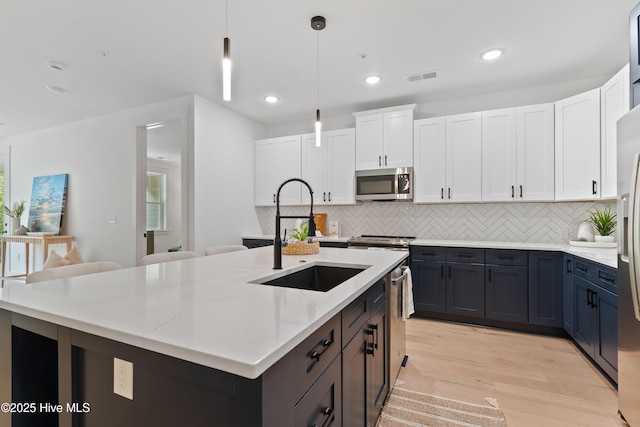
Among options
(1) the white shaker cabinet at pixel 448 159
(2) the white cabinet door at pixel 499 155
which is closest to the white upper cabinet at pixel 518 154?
(2) the white cabinet door at pixel 499 155

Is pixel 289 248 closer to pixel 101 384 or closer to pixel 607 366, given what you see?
pixel 101 384

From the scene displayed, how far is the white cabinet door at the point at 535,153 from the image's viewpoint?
3.35 m

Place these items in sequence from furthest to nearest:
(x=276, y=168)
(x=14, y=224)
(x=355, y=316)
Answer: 1. (x=14, y=224)
2. (x=276, y=168)
3. (x=355, y=316)

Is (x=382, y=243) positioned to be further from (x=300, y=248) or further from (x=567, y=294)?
(x=567, y=294)

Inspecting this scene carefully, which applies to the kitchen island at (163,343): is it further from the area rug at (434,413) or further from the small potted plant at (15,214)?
the small potted plant at (15,214)

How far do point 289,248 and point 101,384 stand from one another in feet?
4.90

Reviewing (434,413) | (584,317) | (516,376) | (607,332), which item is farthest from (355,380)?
(584,317)

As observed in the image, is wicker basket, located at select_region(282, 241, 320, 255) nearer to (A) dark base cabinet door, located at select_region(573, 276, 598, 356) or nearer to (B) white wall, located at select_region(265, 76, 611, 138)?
(A) dark base cabinet door, located at select_region(573, 276, 598, 356)

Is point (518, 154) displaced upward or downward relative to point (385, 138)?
downward

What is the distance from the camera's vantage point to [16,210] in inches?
223

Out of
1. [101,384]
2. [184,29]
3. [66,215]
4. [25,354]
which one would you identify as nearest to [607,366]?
[101,384]

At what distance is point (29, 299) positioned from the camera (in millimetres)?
1145

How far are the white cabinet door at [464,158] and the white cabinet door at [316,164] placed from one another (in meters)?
1.63

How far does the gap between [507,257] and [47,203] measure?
6.95m
